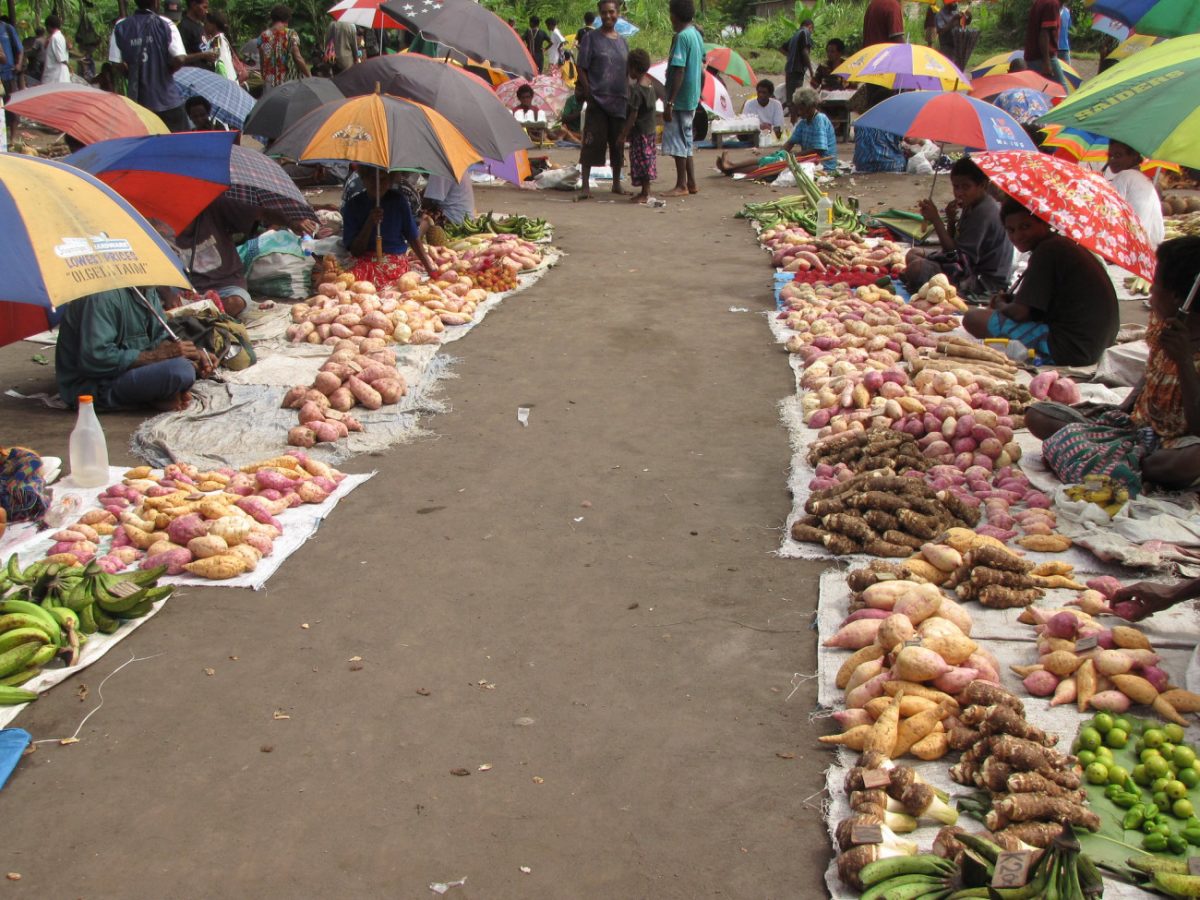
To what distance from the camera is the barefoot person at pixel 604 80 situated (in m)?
11.6

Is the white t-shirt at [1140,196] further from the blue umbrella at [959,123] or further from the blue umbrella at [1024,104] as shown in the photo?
the blue umbrella at [1024,104]

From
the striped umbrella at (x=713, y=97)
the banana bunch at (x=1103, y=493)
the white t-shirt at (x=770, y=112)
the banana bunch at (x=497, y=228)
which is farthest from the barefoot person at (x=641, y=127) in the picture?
the banana bunch at (x=1103, y=493)

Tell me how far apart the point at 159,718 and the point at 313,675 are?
1.58 ft

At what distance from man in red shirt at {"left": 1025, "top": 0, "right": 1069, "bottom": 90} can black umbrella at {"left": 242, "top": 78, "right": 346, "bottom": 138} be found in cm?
913

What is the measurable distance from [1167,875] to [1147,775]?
0.45 metres

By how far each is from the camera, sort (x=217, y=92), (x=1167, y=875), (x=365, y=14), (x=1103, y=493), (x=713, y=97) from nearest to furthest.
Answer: (x=1167, y=875) < (x=1103, y=493) < (x=217, y=92) < (x=365, y=14) < (x=713, y=97)

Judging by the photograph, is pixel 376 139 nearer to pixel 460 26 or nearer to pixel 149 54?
pixel 149 54

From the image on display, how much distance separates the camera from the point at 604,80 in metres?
11.6

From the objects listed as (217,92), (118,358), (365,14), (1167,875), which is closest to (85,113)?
(217,92)

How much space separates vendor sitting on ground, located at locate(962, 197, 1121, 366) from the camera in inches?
232

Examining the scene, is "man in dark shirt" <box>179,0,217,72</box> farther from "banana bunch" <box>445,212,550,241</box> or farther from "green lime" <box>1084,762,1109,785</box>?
"green lime" <box>1084,762,1109,785</box>

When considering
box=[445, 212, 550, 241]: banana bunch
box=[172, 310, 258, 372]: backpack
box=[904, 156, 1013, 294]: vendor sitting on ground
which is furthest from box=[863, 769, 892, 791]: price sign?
box=[445, 212, 550, 241]: banana bunch

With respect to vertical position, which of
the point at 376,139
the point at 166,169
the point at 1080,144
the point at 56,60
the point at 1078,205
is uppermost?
the point at 56,60

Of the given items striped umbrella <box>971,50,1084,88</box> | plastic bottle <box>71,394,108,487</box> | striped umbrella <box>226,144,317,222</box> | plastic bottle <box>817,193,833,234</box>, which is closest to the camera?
plastic bottle <box>71,394,108,487</box>
